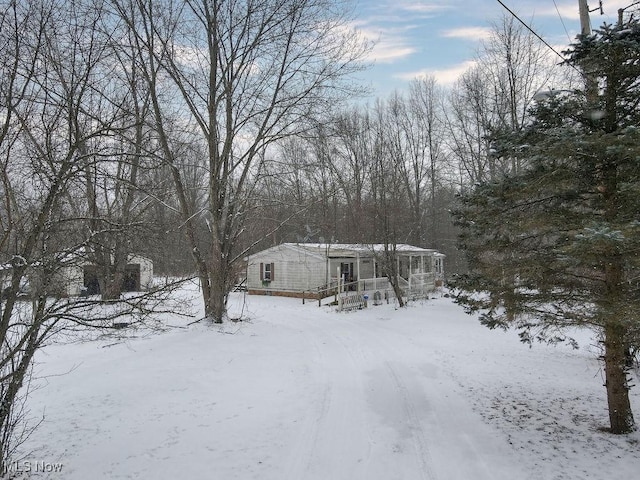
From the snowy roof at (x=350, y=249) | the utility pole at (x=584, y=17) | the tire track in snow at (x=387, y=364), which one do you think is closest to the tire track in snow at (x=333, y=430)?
the tire track in snow at (x=387, y=364)

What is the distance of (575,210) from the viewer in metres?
5.25

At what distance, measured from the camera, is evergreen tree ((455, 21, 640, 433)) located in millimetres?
4512

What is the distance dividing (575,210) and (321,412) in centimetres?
453

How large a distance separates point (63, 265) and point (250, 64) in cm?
1075

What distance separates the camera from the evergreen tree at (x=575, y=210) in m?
4.51

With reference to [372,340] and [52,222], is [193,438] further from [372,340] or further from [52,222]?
[372,340]

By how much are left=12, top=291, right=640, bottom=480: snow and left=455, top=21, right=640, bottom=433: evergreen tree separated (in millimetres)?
1419

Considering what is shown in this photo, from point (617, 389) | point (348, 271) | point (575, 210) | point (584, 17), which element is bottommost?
point (617, 389)

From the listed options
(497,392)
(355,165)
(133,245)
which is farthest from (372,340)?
(355,165)

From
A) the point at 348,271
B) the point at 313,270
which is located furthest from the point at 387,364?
the point at 348,271

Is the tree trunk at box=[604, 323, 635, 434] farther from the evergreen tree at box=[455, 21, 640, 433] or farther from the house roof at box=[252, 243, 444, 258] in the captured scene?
the house roof at box=[252, 243, 444, 258]

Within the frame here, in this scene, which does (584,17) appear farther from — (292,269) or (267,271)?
(267,271)

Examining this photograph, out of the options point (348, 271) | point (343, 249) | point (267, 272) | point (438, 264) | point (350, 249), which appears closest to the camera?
point (350, 249)

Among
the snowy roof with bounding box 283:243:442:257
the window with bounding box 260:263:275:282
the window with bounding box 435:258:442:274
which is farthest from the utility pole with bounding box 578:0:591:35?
the window with bounding box 435:258:442:274
